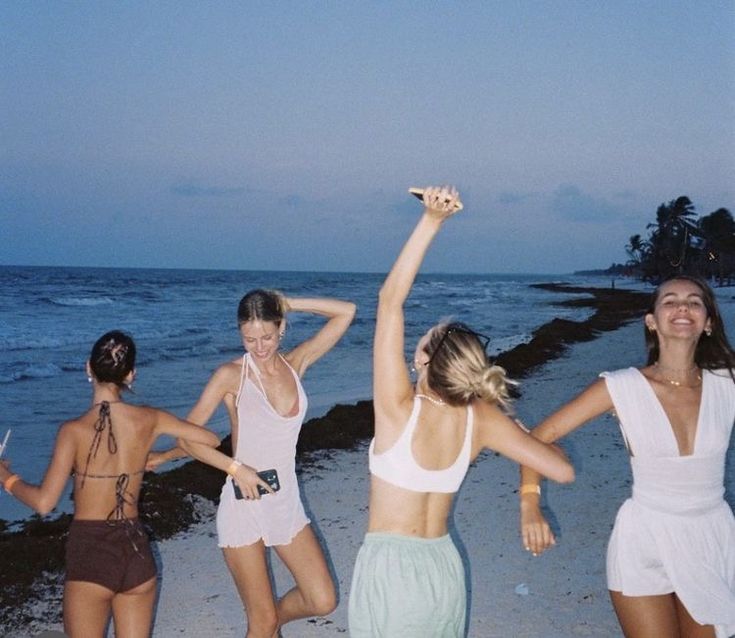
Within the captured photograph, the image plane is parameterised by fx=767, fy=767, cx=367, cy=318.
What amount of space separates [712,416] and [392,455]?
1.54 m

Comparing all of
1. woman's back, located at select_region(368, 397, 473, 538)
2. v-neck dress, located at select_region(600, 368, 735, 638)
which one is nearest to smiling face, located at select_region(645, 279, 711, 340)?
v-neck dress, located at select_region(600, 368, 735, 638)

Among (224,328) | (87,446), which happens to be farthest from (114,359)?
(224,328)

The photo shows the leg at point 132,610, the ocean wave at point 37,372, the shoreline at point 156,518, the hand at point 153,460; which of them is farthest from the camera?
the ocean wave at point 37,372

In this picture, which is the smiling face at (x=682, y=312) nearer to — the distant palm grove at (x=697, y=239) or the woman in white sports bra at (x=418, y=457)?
the woman in white sports bra at (x=418, y=457)

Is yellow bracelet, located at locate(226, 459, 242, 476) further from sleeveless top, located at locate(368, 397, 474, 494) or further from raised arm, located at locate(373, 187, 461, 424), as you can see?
raised arm, located at locate(373, 187, 461, 424)

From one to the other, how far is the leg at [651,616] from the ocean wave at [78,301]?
4504cm

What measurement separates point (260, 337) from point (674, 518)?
7.07 feet

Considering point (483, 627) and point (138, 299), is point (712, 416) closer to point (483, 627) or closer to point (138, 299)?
point (483, 627)

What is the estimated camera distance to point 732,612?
10.1ft

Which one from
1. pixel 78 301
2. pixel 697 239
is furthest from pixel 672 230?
pixel 78 301

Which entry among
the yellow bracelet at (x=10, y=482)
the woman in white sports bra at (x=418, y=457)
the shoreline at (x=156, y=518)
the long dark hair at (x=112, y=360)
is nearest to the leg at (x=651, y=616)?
the woman in white sports bra at (x=418, y=457)

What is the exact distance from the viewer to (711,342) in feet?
11.7

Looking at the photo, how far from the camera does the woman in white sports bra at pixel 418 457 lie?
107 inches

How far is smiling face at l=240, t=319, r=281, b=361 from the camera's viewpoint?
402 centimetres
